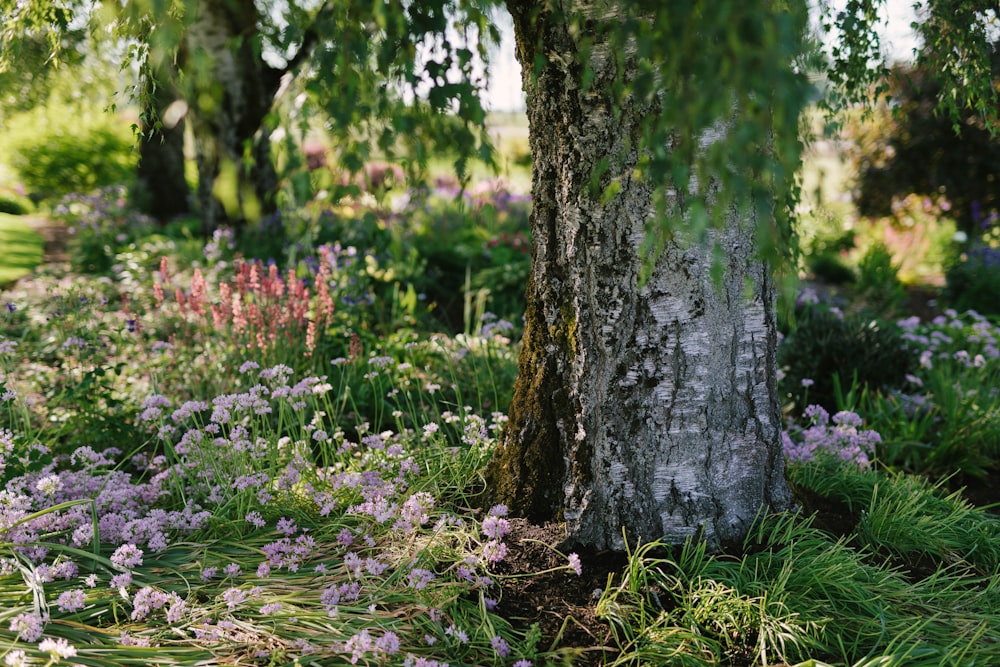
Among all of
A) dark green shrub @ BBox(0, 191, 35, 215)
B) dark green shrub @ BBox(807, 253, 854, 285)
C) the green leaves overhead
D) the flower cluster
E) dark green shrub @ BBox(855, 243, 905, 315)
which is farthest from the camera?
dark green shrub @ BBox(0, 191, 35, 215)

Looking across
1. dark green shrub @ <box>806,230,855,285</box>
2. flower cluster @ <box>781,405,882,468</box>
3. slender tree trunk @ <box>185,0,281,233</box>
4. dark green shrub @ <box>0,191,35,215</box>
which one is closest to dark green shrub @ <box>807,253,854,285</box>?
dark green shrub @ <box>806,230,855,285</box>

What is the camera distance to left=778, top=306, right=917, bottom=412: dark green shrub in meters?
4.71

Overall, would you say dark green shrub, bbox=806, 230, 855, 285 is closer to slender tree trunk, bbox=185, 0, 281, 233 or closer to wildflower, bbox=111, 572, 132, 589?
slender tree trunk, bbox=185, 0, 281, 233

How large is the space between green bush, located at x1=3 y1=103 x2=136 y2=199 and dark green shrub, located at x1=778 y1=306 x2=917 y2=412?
11.5m

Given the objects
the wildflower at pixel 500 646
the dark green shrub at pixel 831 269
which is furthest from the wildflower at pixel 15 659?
the dark green shrub at pixel 831 269

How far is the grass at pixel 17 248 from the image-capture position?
299 inches

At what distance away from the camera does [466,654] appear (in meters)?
2.20

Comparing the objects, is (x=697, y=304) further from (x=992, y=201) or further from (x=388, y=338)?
(x=992, y=201)

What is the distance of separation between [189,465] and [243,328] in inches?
42.0

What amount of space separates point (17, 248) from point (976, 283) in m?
10.3

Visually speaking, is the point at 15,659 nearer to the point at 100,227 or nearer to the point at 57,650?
the point at 57,650

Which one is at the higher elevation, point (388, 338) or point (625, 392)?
point (625, 392)

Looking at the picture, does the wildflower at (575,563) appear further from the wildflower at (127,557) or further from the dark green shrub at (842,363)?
the dark green shrub at (842,363)

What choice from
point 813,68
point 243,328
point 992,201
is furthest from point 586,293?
point 992,201
